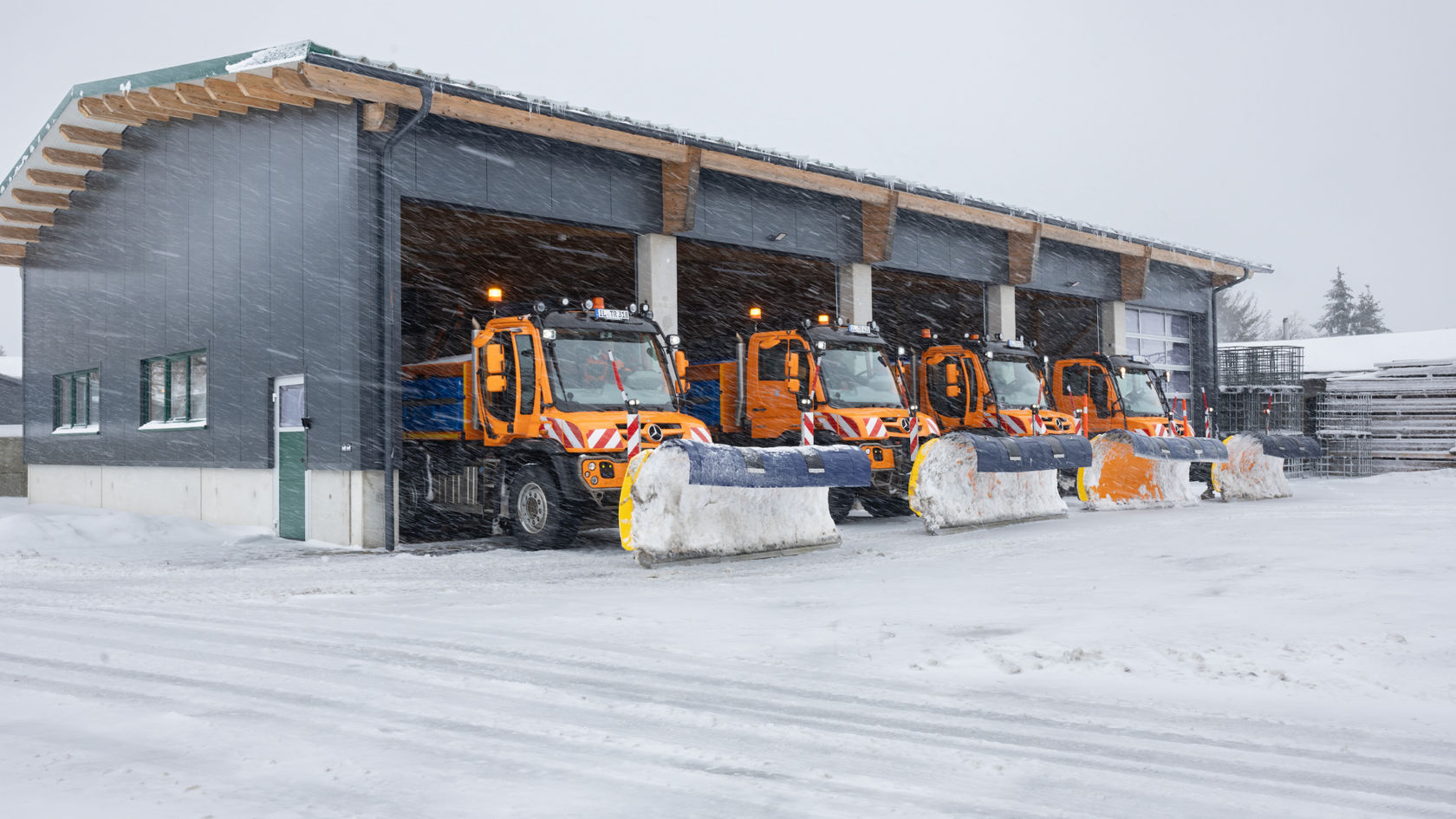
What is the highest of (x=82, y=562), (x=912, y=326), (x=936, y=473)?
(x=912, y=326)

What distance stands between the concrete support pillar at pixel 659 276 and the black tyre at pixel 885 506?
3691 millimetres

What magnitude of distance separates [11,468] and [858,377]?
23704 mm

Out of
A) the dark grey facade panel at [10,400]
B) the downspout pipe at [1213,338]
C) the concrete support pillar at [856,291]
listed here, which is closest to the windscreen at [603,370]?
the concrete support pillar at [856,291]

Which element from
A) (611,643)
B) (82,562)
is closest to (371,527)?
(82,562)

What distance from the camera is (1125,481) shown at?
1545 cm

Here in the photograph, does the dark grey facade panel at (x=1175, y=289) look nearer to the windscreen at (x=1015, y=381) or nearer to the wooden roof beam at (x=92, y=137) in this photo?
the windscreen at (x=1015, y=381)

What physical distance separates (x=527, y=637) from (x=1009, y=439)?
829cm

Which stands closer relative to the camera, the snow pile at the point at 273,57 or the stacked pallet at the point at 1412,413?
the snow pile at the point at 273,57

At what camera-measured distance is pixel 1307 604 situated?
23.1 ft

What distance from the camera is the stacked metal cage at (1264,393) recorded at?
26.9 meters

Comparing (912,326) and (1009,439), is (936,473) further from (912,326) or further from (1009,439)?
(912,326)

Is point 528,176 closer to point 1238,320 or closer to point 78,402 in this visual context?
point 78,402

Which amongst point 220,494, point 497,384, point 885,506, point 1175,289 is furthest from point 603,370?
point 1175,289

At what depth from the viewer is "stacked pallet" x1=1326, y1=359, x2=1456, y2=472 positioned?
25.0 m
